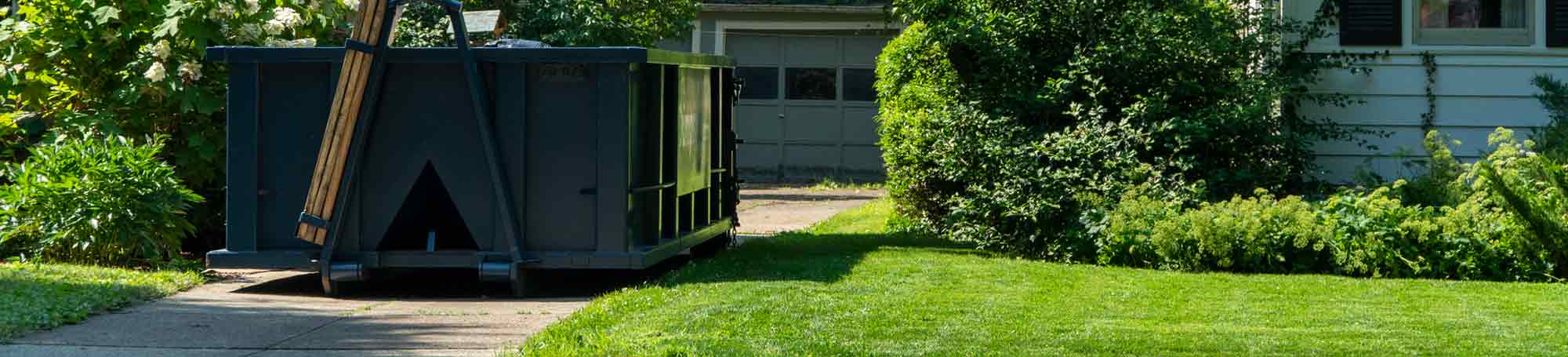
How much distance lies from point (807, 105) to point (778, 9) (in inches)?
69.5

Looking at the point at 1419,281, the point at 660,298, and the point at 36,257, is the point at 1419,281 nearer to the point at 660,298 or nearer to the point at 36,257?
the point at 660,298

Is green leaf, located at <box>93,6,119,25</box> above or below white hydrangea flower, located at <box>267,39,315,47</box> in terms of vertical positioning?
above

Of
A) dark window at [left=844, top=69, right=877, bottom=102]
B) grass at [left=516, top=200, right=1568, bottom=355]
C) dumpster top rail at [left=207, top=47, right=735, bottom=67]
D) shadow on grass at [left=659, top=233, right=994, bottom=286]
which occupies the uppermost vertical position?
dark window at [left=844, top=69, right=877, bottom=102]

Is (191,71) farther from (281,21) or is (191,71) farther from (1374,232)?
(1374,232)

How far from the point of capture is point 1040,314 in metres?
8.23

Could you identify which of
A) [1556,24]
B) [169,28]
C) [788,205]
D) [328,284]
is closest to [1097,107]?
[1556,24]

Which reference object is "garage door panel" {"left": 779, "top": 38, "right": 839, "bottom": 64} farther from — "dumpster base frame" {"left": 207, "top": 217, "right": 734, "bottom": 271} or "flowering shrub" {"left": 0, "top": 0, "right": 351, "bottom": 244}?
"dumpster base frame" {"left": 207, "top": 217, "right": 734, "bottom": 271}

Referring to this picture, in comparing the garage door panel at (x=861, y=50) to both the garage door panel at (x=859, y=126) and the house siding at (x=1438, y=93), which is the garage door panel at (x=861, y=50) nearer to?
the garage door panel at (x=859, y=126)

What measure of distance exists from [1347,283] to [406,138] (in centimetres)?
551

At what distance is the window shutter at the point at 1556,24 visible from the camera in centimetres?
1308

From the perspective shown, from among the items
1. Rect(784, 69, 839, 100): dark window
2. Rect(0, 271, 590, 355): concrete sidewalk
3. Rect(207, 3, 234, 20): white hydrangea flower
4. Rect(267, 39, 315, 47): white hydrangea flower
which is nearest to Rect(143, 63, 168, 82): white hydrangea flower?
Rect(207, 3, 234, 20): white hydrangea flower

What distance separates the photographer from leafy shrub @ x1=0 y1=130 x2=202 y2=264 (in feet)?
35.5

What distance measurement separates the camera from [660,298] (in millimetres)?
8812

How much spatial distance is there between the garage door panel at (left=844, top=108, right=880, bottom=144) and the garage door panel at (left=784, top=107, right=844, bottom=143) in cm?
10
